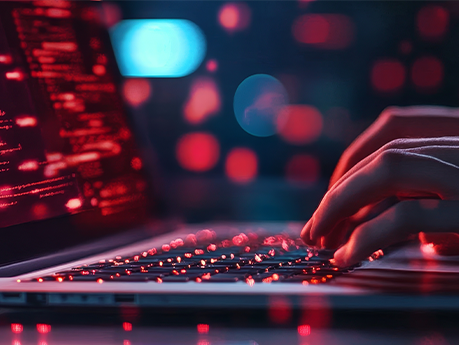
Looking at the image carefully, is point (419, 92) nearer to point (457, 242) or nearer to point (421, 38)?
point (421, 38)

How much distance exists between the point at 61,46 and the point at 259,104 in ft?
1.89

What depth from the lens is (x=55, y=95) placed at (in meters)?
0.87

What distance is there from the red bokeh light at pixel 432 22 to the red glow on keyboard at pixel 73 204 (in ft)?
3.11

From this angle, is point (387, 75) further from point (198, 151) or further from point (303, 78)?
point (198, 151)

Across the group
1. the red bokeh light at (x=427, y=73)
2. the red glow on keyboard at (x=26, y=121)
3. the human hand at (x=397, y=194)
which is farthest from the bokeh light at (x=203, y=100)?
the human hand at (x=397, y=194)

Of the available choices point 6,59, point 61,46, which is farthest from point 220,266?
point 61,46

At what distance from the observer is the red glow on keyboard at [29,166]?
720 mm

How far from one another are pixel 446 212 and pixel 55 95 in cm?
64

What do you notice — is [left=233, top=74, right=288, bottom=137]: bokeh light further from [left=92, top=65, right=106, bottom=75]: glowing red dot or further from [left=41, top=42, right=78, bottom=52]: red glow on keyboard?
[left=41, top=42, right=78, bottom=52]: red glow on keyboard

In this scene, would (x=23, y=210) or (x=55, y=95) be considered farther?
(x=55, y=95)

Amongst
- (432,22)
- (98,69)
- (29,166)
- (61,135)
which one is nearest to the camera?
(29,166)

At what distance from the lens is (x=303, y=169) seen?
4.41 ft

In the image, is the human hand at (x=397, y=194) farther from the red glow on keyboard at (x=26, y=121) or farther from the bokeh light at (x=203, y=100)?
the bokeh light at (x=203, y=100)

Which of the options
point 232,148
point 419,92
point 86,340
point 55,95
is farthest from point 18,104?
point 419,92
